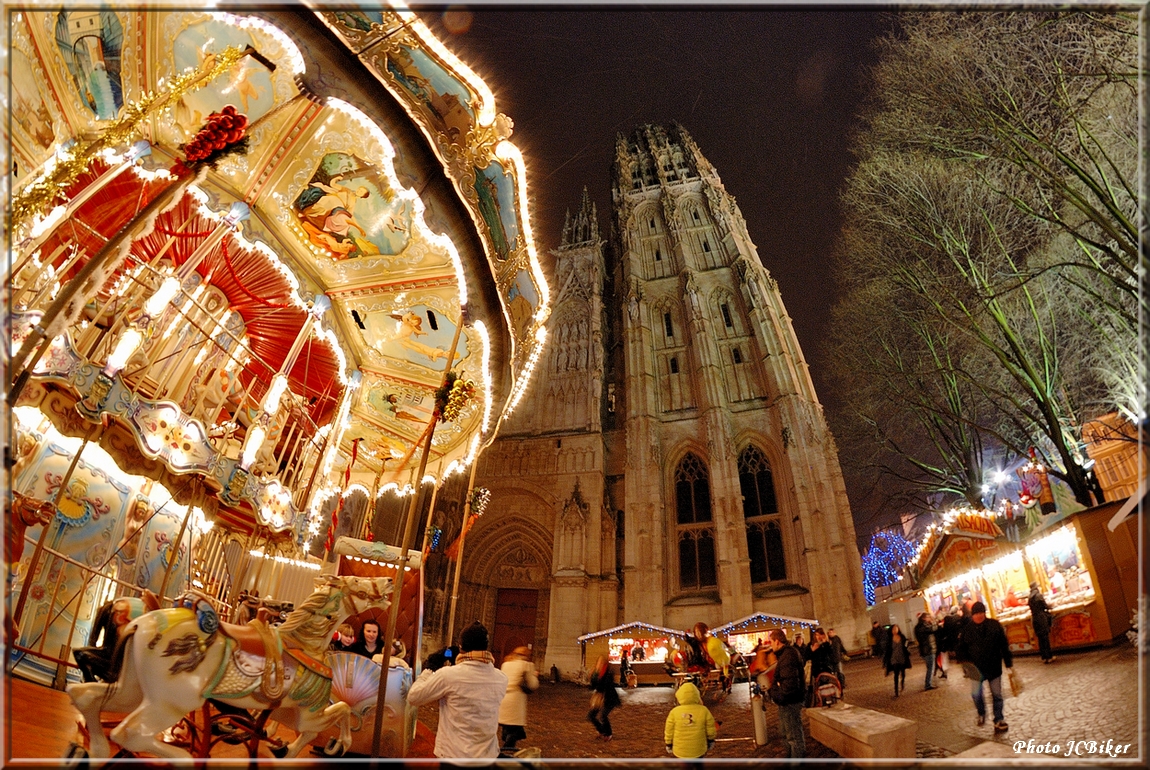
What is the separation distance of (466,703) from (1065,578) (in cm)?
748

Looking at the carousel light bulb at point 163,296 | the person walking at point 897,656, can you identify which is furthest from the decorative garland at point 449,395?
the person walking at point 897,656

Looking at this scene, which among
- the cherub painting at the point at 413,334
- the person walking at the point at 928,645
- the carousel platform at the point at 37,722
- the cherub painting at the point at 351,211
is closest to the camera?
the carousel platform at the point at 37,722

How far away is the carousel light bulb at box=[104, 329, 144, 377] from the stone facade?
1650cm

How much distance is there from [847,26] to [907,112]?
7.20 feet

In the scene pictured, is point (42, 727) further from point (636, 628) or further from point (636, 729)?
point (636, 628)

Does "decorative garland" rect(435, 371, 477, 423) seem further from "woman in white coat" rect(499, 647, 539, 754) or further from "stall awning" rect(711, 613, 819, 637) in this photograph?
"stall awning" rect(711, 613, 819, 637)

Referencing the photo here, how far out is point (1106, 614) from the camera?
238 inches

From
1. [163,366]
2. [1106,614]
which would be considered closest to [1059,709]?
[1106,614]

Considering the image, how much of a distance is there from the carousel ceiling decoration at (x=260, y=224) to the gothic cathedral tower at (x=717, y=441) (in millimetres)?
13661

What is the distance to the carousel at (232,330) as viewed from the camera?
3445 millimetres

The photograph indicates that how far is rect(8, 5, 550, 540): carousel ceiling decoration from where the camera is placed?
165 inches

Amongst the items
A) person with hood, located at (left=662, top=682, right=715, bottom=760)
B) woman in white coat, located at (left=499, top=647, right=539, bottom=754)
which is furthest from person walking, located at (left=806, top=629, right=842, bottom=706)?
woman in white coat, located at (left=499, top=647, right=539, bottom=754)

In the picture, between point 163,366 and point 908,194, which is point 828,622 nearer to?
point 908,194

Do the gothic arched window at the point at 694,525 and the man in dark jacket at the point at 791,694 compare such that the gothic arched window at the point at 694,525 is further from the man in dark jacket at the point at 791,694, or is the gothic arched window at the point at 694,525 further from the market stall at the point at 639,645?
the man in dark jacket at the point at 791,694
